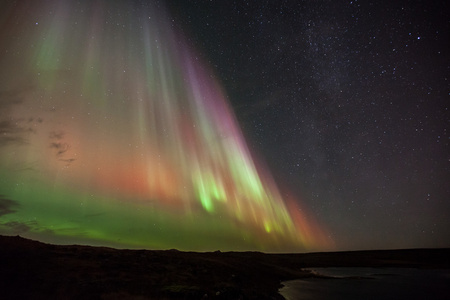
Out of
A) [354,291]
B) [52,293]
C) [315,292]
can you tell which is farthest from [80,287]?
[354,291]

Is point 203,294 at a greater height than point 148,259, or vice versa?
point 148,259

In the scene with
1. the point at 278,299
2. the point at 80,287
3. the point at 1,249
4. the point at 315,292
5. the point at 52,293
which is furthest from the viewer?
the point at 315,292

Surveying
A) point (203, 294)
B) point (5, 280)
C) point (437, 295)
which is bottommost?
point (437, 295)

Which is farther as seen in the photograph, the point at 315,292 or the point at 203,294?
the point at 315,292

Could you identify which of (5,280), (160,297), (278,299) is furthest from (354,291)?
(5,280)

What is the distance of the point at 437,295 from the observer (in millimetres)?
Answer: 25281

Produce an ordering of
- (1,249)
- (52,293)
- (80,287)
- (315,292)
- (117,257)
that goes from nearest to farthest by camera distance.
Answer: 1. (52,293)
2. (80,287)
3. (1,249)
4. (315,292)
5. (117,257)

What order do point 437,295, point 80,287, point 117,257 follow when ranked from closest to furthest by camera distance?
point 80,287
point 437,295
point 117,257

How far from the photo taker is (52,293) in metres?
17.2

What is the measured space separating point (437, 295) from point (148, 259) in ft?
98.2

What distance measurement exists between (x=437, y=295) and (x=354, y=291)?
23.8 feet

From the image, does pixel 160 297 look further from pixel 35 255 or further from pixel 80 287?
pixel 35 255

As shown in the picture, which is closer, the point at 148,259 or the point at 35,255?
the point at 35,255

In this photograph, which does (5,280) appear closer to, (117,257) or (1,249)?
(1,249)
